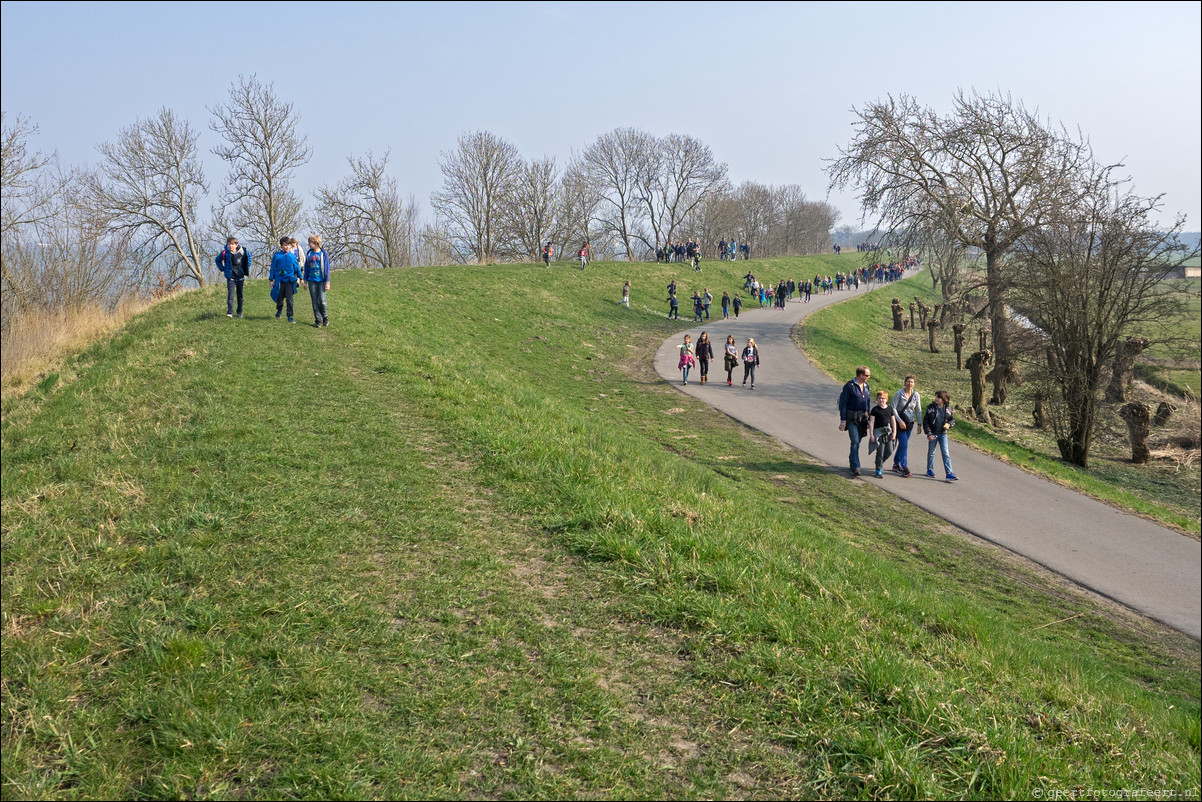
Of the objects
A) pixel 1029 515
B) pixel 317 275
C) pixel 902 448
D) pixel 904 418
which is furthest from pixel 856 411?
pixel 317 275

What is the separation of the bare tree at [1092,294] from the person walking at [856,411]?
29.9 feet

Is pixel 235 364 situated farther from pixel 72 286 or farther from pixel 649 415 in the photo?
pixel 72 286

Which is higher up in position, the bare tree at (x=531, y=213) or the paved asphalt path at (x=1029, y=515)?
the bare tree at (x=531, y=213)

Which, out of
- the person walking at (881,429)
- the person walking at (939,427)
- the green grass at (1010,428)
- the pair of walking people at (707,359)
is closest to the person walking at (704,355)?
the pair of walking people at (707,359)

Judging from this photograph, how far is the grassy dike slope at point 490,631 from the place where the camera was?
11.6 ft

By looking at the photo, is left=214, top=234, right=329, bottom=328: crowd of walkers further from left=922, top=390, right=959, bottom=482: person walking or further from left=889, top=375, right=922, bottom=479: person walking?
left=922, top=390, right=959, bottom=482: person walking

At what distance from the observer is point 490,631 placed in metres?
4.62

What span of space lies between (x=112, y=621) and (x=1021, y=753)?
5.50 metres

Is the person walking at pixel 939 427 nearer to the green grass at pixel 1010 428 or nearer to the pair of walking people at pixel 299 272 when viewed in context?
the green grass at pixel 1010 428

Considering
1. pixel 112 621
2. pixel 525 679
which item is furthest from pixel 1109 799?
pixel 112 621

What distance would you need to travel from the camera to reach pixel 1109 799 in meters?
3.53

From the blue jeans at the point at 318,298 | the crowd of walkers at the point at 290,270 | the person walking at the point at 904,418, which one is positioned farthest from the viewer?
the blue jeans at the point at 318,298

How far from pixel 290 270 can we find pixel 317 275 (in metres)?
0.64

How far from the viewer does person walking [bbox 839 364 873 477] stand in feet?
41.4
